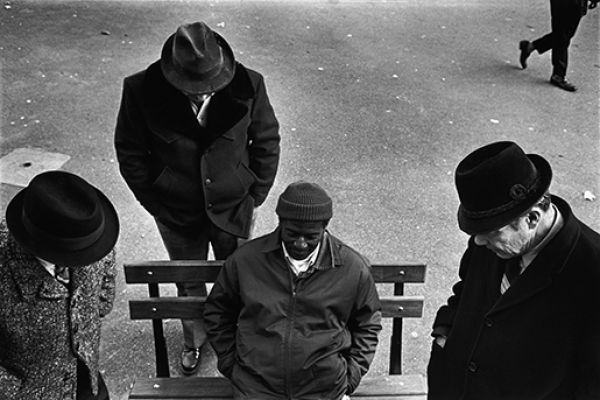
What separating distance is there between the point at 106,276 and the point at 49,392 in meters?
0.52

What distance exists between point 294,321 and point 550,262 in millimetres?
1157

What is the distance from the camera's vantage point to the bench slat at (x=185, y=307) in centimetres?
378

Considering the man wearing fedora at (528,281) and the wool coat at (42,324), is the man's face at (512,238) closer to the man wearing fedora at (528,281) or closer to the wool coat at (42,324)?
the man wearing fedora at (528,281)

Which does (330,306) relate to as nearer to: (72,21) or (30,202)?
(30,202)

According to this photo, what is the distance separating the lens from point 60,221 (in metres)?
2.67

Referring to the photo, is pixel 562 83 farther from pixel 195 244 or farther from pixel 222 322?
pixel 222 322

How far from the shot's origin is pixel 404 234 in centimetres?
564

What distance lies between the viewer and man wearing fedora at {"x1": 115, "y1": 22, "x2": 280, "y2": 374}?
3.60 metres

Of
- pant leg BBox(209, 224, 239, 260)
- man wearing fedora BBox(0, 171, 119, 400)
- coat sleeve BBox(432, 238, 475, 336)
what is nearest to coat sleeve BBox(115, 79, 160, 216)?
pant leg BBox(209, 224, 239, 260)

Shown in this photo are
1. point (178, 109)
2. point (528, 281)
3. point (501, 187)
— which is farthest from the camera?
point (178, 109)

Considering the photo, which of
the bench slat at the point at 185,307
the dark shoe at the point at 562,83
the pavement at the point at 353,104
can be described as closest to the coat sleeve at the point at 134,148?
the bench slat at the point at 185,307

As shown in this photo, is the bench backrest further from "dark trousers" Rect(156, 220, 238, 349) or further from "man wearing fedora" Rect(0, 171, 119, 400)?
"man wearing fedora" Rect(0, 171, 119, 400)

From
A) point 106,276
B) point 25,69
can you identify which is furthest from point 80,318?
point 25,69

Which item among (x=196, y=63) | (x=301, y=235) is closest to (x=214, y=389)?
(x=301, y=235)
